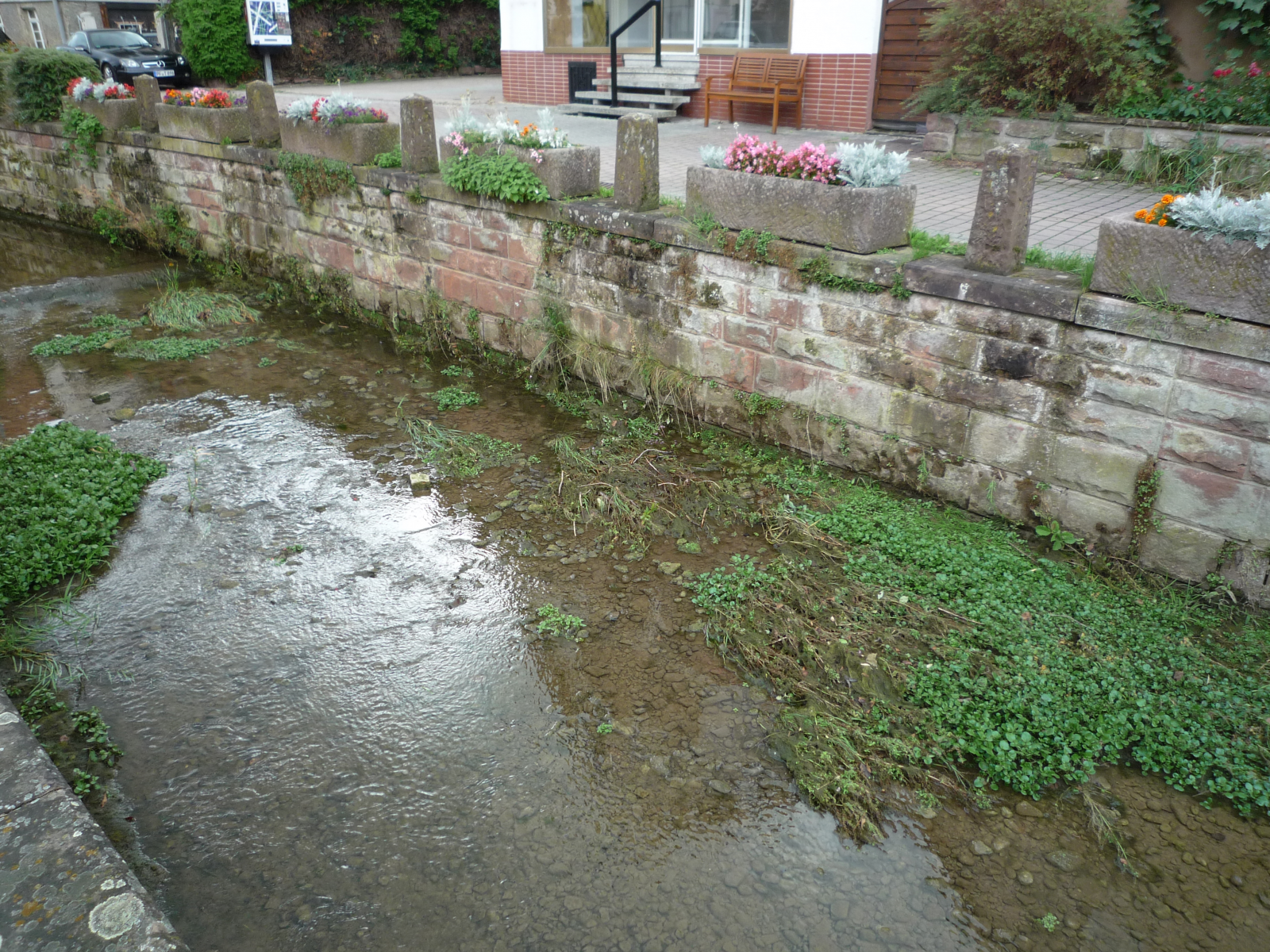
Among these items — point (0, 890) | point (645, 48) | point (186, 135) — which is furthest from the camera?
point (645, 48)

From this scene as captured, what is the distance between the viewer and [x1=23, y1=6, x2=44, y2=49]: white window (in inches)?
1080

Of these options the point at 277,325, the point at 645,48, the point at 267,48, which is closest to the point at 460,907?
the point at 277,325

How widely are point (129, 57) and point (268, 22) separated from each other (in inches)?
128

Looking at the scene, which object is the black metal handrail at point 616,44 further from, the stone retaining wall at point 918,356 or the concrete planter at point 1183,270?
the concrete planter at point 1183,270

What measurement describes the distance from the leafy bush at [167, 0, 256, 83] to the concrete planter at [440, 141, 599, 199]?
17311 millimetres

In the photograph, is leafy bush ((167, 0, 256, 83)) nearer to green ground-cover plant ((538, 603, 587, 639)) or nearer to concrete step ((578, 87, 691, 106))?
concrete step ((578, 87, 691, 106))

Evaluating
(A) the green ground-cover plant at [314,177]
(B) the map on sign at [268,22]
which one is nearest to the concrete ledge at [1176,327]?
(A) the green ground-cover plant at [314,177]

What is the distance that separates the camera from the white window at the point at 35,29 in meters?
27.4

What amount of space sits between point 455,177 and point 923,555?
16.2ft

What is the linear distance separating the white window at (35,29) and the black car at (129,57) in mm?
8076

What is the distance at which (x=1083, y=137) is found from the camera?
884cm

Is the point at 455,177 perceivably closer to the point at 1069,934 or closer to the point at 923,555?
the point at 923,555

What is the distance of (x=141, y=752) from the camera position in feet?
12.2

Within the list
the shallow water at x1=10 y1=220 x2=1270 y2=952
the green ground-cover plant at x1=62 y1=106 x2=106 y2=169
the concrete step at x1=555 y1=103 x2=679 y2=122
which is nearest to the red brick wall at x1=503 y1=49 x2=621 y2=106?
the concrete step at x1=555 y1=103 x2=679 y2=122
